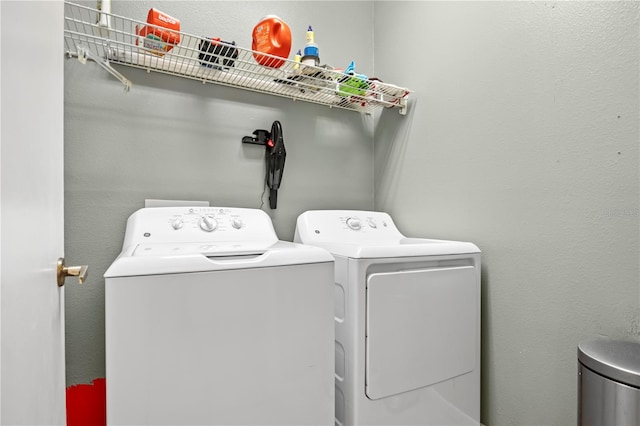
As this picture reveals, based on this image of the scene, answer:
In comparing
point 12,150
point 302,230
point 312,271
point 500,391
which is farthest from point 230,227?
point 500,391

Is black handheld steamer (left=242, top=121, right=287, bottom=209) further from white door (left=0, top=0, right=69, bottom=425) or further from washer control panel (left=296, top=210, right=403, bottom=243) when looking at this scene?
white door (left=0, top=0, right=69, bottom=425)

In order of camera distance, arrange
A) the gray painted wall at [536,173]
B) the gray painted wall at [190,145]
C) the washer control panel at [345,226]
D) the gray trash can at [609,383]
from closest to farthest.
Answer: the gray trash can at [609,383], the gray painted wall at [536,173], the gray painted wall at [190,145], the washer control panel at [345,226]

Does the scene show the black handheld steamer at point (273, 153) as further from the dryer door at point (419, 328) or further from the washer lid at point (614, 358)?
the washer lid at point (614, 358)

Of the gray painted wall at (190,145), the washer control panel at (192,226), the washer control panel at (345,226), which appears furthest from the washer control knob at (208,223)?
the washer control panel at (345,226)

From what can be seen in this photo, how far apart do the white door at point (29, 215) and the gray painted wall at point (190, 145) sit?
30.9 inches

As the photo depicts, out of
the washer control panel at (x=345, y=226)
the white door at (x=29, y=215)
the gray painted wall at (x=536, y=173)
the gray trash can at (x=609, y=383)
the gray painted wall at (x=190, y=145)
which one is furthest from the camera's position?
the washer control panel at (x=345, y=226)

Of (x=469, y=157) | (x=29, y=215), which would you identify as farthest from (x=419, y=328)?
(x=29, y=215)

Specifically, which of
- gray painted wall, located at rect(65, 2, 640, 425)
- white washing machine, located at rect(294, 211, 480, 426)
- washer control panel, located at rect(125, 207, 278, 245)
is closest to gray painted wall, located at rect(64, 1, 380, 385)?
gray painted wall, located at rect(65, 2, 640, 425)

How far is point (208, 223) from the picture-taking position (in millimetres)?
1354

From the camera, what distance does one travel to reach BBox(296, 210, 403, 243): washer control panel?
5.28ft

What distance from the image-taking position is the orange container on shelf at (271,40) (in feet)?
4.73

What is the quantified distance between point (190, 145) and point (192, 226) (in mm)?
473

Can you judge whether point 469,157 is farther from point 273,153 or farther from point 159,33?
point 159,33

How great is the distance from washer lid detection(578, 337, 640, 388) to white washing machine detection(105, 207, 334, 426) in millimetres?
718
